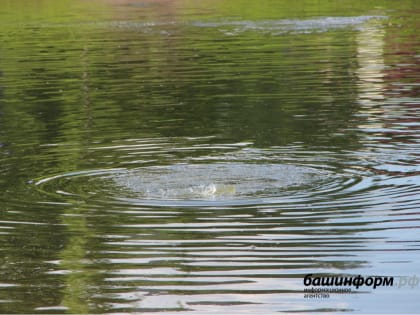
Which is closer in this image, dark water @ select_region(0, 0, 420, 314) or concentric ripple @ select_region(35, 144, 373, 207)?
dark water @ select_region(0, 0, 420, 314)

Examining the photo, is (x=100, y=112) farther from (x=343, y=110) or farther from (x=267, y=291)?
(x=267, y=291)

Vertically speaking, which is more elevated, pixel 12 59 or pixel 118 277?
pixel 118 277

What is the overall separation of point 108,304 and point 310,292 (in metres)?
1.81

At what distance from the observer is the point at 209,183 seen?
50.0 feet

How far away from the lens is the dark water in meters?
10.8

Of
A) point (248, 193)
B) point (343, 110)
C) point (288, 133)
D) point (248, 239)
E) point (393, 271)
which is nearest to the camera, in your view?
point (393, 271)

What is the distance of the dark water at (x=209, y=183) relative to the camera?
10.8m

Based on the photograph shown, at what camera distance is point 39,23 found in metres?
56.0

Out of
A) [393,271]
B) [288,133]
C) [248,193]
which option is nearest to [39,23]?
[288,133]

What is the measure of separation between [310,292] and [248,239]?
6.82 feet

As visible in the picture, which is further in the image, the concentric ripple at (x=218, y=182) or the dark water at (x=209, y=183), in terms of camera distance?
the concentric ripple at (x=218, y=182)

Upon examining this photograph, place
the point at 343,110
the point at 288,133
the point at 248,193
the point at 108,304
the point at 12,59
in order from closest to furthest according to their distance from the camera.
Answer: the point at 108,304
the point at 248,193
the point at 288,133
the point at 343,110
the point at 12,59

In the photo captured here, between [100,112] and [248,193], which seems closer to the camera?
[248,193]

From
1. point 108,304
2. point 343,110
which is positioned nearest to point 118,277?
point 108,304
